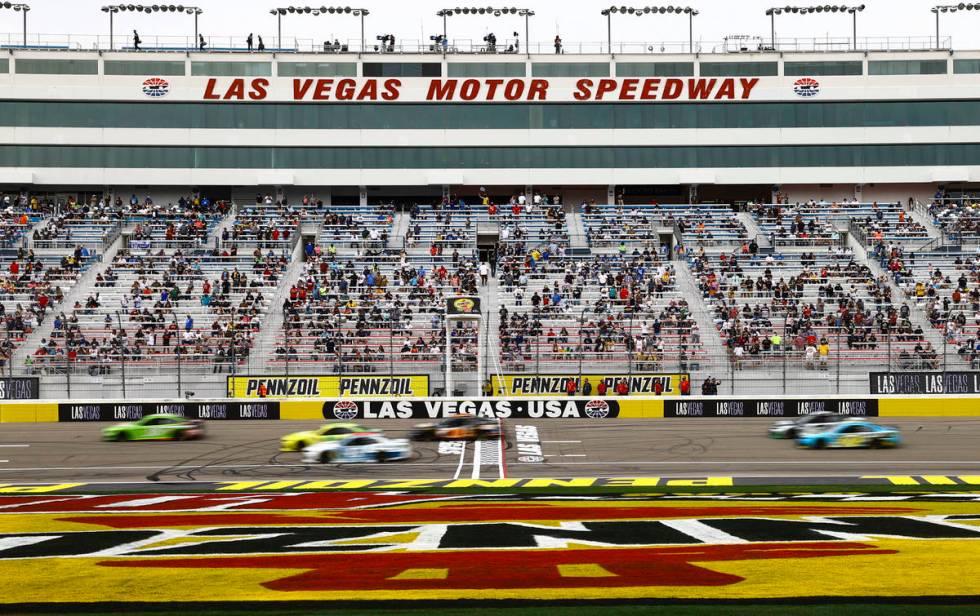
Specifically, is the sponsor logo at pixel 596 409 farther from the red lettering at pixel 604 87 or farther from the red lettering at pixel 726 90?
the red lettering at pixel 726 90

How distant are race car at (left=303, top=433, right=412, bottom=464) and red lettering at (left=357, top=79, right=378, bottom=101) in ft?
111

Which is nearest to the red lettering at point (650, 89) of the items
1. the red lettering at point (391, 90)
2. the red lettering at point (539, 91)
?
the red lettering at point (539, 91)

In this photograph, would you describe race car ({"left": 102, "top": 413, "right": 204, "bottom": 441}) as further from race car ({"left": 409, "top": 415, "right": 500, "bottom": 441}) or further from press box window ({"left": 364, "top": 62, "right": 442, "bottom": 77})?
press box window ({"left": 364, "top": 62, "right": 442, "bottom": 77})

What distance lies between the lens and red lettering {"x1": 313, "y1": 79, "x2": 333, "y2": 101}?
201 ft

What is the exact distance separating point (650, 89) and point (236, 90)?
2240cm

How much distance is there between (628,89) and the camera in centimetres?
6169

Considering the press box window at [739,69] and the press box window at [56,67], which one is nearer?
the press box window at [56,67]

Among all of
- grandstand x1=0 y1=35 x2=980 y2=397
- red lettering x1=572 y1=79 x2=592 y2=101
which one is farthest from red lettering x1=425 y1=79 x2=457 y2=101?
red lettering x1=572 y1=79 x2=592 y2=101

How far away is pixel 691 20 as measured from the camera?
64.6 metres

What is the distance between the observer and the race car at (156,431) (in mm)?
35531

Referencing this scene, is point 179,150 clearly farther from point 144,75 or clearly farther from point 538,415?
point 538,415

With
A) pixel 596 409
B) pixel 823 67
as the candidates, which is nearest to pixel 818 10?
pixel 823 67

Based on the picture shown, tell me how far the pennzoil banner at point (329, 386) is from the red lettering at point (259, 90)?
23399 millimetres

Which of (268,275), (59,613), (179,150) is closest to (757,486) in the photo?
(59,613)
